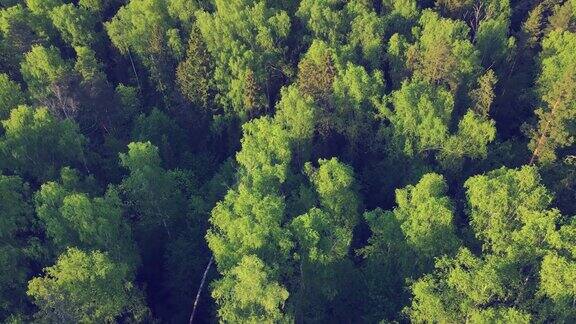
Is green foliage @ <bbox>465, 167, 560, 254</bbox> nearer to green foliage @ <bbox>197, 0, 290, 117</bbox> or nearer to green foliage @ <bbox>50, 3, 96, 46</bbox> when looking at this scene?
green foliage @ <bbox>197, 0, 290, 117</bbox>

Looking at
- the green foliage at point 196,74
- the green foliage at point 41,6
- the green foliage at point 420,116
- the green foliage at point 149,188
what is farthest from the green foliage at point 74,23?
the green foliage at point 420,116

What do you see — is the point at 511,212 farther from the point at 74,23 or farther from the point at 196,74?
the point at 74,23

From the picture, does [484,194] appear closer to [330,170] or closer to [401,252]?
[401,252]

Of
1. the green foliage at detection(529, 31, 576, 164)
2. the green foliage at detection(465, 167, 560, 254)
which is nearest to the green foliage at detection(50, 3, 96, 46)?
the green foliage at detection(465, 167, 560, 254)

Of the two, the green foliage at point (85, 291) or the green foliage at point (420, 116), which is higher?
the green foliage at point (420, 116)

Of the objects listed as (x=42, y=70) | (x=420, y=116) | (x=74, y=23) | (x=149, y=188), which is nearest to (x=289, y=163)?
(x=149, y=188)

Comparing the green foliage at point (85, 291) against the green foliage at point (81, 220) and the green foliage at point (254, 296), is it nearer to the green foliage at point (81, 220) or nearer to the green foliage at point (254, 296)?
the green foliage at point (81, 220)
